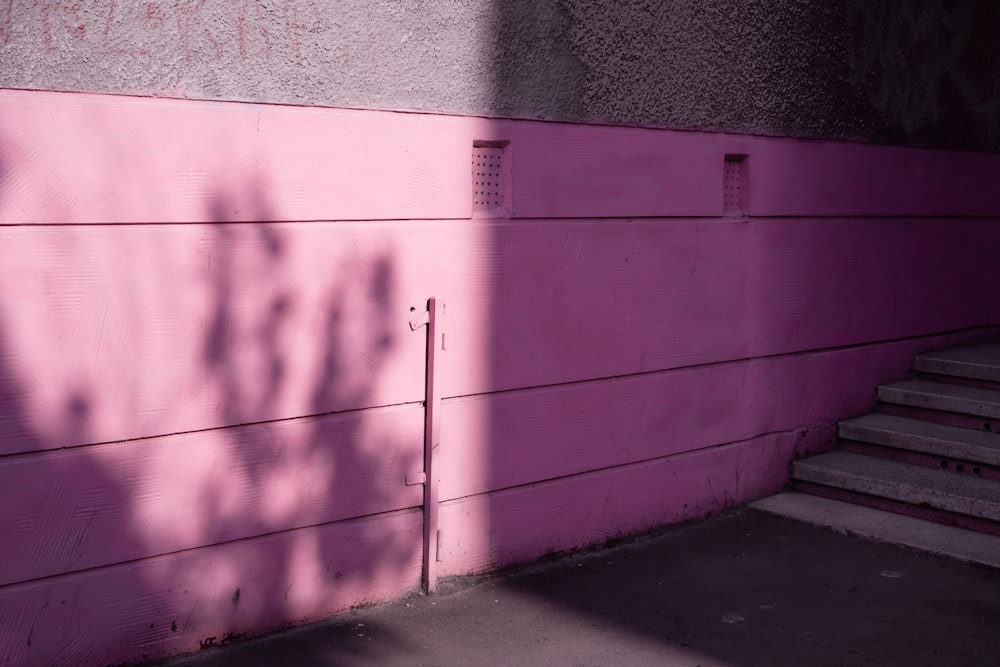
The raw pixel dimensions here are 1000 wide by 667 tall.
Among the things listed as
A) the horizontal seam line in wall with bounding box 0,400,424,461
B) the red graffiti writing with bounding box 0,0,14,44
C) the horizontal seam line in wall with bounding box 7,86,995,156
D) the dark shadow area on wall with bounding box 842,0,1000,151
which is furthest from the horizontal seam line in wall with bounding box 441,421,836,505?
the red graffiti writing with bounding box 0,0,14,44

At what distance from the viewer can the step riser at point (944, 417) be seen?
6.15 m

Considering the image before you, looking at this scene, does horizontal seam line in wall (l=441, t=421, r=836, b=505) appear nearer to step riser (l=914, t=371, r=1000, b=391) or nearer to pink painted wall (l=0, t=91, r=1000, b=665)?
pink painted wall (l=0, t=91, r=1000, b=665)

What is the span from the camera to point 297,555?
4.24m

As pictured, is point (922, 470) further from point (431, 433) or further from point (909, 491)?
point (431, 433)

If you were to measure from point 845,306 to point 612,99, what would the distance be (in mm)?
2196

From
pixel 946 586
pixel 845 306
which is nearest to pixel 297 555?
pixel 946 586

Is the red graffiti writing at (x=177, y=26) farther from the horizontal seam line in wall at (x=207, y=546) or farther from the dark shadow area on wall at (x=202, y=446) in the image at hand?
the horizontal seam line in wall at (x=207, y=546)

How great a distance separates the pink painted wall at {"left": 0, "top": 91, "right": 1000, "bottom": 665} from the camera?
141 inches

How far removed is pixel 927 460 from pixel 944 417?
0.43 metres

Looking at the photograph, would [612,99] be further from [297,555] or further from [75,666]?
[75,666]

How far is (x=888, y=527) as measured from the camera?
5613 millimetres

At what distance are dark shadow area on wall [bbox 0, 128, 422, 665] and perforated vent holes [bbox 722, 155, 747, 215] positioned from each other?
216 cm

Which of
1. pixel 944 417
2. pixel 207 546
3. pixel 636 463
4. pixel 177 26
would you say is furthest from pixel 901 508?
pixel 177 26

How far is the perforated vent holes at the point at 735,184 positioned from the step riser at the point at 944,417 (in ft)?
5.73
